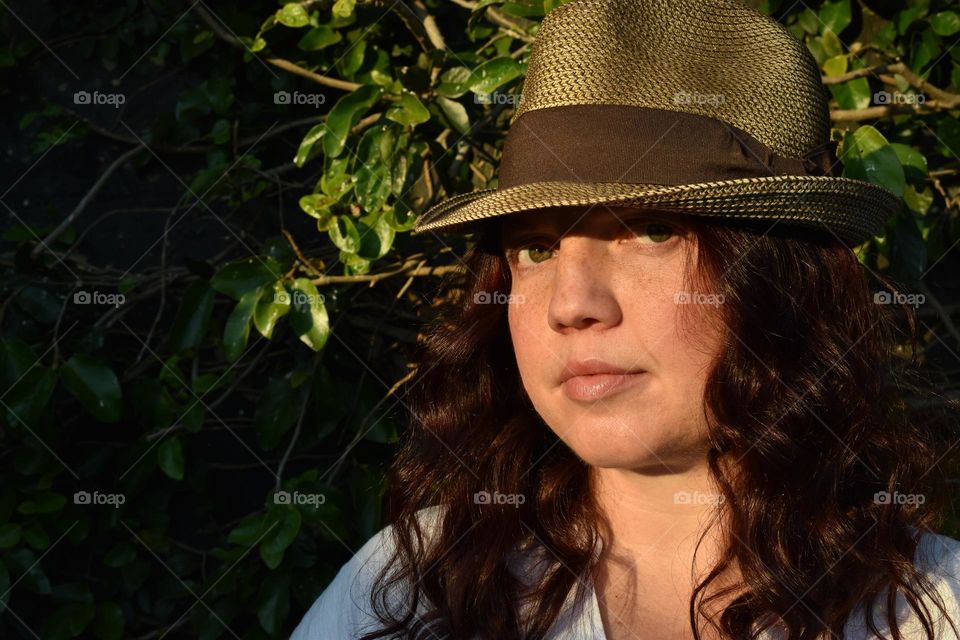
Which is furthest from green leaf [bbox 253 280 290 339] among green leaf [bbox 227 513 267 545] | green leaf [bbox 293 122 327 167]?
green leaf [bbox 227 513 267 545]

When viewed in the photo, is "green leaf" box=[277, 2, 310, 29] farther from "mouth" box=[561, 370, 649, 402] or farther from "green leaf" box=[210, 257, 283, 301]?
"mouth" box=[561, 370, 649, 402]

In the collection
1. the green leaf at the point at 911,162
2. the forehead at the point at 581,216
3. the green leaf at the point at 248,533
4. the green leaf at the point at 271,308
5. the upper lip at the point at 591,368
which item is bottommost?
the green leaf at the point at 248,533

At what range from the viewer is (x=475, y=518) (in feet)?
4.85

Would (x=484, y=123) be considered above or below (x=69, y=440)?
above

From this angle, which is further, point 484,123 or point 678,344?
point 484,123

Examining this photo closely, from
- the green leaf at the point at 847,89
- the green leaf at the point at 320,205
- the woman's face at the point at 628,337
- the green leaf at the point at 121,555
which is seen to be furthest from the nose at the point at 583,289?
the green leaf at the point at 121,555

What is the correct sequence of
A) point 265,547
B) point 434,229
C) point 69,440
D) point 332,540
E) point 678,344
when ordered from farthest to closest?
point 69,440 < point 332,540 < point 265,547 < point 434,229 < point 678,344

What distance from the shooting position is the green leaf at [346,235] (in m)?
1.87

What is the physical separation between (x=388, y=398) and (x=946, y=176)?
1.25 meters

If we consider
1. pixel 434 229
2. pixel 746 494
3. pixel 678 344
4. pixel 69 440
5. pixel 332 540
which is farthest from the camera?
pixel 69 440

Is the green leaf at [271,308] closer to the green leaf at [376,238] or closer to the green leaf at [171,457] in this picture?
the green leaf at [376,238]

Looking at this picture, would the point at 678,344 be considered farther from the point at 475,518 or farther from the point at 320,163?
the point at 320,163

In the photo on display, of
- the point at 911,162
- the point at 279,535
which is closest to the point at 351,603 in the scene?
the point at 279,535

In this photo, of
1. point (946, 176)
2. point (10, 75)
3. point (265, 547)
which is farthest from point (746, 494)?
point (10, 75)
